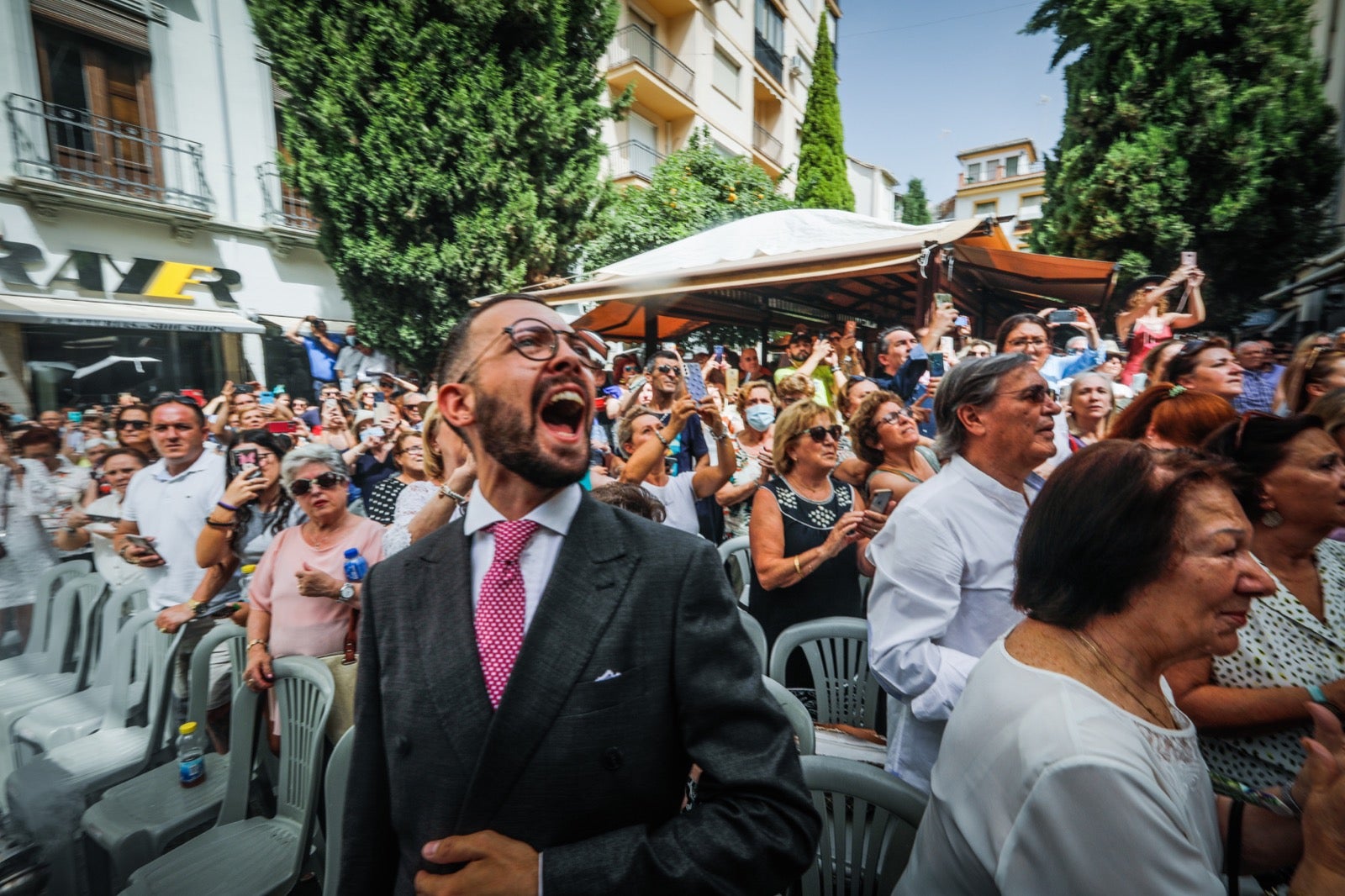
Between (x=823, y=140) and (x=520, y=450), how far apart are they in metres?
29.0

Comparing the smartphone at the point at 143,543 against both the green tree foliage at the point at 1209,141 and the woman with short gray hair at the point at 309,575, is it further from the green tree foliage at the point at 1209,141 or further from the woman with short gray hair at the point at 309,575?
the green tree foliage at the point at 1209,141

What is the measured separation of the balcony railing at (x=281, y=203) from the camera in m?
13.5

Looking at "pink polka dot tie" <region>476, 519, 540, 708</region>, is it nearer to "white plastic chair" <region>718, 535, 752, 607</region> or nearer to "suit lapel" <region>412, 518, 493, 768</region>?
"suit lapel" <region>412, 518, 493, 768</region>

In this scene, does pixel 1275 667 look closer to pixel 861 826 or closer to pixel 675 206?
pixel 861 826

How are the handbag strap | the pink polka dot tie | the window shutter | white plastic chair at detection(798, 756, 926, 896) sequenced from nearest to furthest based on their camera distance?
the pink polka dot tie, white plastic chair at detection(798, 756, 926, 896), the handbag strap, the window shutter

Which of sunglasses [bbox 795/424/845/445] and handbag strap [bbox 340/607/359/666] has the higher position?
sunglasses [bbox 795/424/845/445]

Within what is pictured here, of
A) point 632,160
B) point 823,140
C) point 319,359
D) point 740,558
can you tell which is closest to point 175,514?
point 740,558

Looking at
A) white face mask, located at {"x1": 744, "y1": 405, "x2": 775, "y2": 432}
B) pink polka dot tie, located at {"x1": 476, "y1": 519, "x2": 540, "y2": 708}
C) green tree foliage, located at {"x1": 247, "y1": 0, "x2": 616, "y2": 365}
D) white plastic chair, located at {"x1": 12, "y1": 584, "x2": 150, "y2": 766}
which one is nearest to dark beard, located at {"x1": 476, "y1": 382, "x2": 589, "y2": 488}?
pink polka dot tie, located at {"x1": 476, "y1": 519, "x2": 540, "y2": 708}

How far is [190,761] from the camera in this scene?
275cm

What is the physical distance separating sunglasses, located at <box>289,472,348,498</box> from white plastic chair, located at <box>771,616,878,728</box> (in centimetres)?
217

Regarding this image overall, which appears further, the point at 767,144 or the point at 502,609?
the point at 767,144

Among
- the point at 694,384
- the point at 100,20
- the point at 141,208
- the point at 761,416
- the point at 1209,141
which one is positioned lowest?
the point at 761,416

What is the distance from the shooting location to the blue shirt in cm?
1218

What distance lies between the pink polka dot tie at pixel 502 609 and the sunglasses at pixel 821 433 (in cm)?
217
